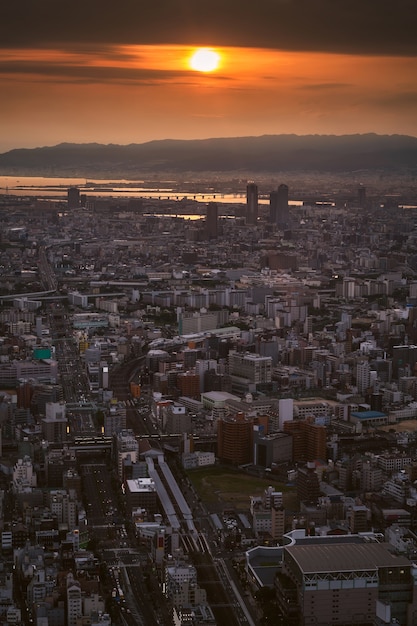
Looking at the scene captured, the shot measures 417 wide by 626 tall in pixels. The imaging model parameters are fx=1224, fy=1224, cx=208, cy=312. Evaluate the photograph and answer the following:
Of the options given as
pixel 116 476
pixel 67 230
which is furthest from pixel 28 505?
pixel 67 230

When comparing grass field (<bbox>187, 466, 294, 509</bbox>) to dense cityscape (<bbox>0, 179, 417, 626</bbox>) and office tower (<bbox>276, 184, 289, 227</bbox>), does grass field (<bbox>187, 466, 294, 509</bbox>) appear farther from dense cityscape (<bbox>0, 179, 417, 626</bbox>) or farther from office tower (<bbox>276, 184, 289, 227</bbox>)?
office tower (<bbox>276, 184, 289, 227</bbox>)

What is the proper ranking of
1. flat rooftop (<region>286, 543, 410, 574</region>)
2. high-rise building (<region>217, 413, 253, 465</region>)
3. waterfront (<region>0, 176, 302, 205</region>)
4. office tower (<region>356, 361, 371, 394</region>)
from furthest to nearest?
waterfront (<region>0, 176, 302, 205</region>), office tower (<region>356, 361, 371, 394</region>), high-rise building (<region>217, 413, 253, 465</region>), flat rooftop (<region>286, 543, 410, 574</region>)

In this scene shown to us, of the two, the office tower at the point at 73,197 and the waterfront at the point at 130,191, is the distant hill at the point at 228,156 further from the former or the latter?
the office tower at the point at 73,197

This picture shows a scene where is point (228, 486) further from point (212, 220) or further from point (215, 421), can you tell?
point (212, 220)

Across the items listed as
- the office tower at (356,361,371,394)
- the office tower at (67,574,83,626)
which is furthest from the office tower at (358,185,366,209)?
the office tower at (67,574,83,626)

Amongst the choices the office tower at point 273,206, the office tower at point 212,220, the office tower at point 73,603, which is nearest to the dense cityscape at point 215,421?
the office tower at point 73,603
